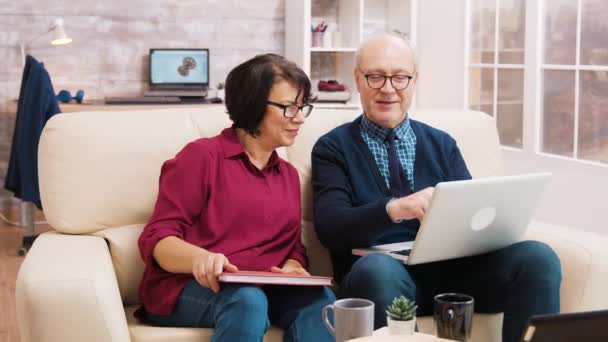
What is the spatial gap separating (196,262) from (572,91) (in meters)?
2.41

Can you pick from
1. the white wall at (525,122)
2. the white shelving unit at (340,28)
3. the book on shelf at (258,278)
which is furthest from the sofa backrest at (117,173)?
the white shelving unit at (340,28)

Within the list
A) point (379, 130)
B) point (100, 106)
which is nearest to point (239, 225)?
point (379, 130)

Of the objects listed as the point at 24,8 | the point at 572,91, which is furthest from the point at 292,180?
the point at 24,8

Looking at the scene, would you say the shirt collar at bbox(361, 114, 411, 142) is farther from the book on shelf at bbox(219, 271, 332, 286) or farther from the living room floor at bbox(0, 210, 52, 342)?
the living room floor at bbox(0, 210, 52, 342)

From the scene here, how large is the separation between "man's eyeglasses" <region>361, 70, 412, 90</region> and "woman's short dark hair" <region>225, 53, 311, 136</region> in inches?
11.0

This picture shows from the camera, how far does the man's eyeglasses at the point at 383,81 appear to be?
254 centimetres

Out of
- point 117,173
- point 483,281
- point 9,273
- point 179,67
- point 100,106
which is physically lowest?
point 9,273

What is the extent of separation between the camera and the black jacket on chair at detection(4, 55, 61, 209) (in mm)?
4496

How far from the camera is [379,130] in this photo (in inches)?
99.8

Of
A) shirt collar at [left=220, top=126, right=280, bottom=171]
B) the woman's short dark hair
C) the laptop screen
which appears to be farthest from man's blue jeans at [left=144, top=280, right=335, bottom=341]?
the laptop screen

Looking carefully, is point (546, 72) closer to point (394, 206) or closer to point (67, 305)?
point (394, 206)

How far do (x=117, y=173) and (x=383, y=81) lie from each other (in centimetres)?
79

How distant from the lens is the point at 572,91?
3.88m

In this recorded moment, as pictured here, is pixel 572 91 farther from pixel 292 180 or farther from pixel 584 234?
pixel 292 180
